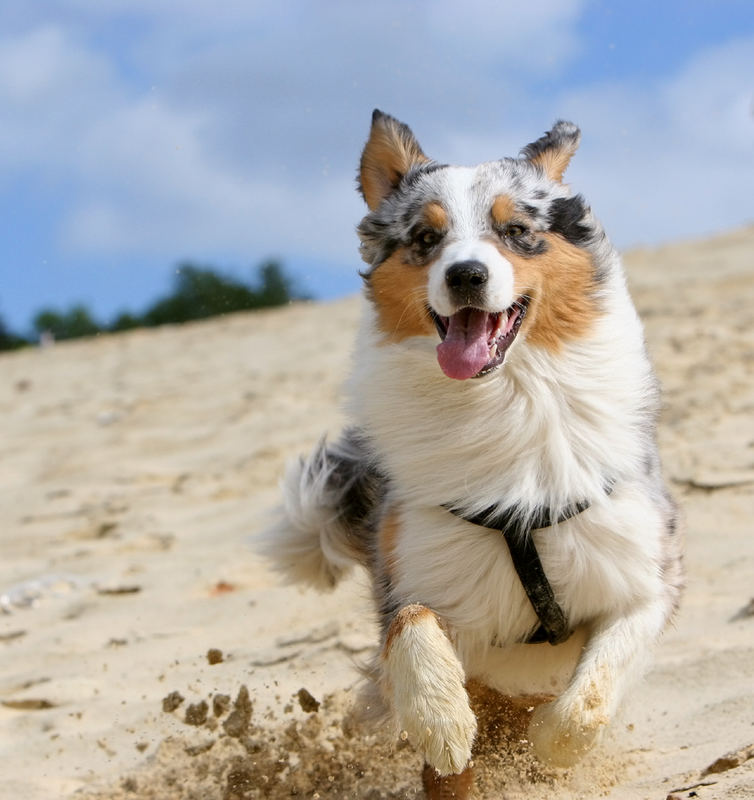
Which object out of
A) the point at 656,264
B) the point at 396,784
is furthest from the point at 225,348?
the point at 396,784

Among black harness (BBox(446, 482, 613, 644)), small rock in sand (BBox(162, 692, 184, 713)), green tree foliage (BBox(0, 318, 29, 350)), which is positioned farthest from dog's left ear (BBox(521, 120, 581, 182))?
green tree foliage (BBox(0, 318, 29, 350))

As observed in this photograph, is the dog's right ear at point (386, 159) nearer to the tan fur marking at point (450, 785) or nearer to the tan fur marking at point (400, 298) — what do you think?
the tan fur marking at point (400, 298)

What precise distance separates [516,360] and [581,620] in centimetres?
85

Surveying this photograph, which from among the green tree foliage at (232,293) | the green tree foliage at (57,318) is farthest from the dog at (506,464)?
the green tree foliage at (57,318)

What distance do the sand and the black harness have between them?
1.72 feet

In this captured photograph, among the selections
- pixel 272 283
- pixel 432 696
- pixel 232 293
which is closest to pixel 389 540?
pixel 432 696

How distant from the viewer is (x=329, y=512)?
15.6 ft

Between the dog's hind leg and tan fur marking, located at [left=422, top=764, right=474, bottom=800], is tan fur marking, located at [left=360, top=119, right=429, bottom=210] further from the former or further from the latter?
tan fur marking, located at [left=422, top=764, right=474, bottom=800]

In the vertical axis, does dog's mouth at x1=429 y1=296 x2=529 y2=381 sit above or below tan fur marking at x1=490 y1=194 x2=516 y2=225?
below

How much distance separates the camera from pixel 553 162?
420 cm

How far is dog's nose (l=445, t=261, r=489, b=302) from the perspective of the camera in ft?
11.5

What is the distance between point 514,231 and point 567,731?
1.57 m

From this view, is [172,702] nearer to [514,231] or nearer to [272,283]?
[514,231]

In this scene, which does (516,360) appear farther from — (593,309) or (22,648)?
(22,648)
